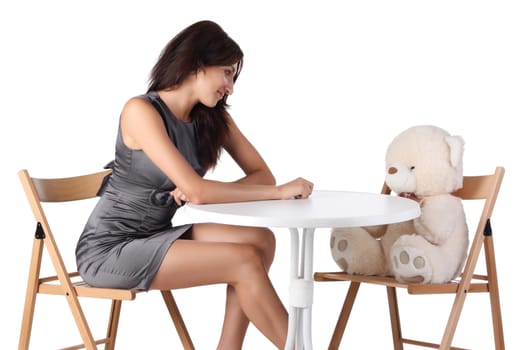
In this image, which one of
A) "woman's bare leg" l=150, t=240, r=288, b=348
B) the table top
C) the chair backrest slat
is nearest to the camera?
Answer: the table top

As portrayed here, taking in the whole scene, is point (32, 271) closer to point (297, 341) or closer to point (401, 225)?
point (297, 341)

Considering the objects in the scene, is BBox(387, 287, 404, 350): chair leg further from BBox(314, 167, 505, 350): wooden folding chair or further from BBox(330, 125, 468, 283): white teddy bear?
BBox(330, 125, 468, 283): white teddy bear

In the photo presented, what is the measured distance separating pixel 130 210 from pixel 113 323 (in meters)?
0.75

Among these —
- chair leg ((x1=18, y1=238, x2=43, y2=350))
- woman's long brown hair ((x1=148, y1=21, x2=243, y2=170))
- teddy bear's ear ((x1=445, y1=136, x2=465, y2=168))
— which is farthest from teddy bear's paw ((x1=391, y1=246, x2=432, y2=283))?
chair leg ((x1=18, y1=238, x2=43, y2=350))

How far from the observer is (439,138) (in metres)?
4.25

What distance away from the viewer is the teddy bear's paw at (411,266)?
407 cm

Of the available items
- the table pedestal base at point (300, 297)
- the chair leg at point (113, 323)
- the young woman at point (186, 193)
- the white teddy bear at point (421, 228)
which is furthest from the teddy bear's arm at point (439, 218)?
the chair leg at point (113, 323)

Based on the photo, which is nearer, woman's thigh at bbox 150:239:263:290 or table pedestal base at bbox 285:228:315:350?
table pedestal base at bbox 285:228:315:350

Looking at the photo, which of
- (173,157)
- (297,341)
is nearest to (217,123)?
(173,157)

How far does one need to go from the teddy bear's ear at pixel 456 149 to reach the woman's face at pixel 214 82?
100 centimetres

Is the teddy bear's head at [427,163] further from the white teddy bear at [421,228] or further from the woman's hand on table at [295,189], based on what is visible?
the woman's hand on table at [295,189]

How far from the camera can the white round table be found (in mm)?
3283

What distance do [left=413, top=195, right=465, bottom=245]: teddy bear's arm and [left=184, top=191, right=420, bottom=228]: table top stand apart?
314 millimetres

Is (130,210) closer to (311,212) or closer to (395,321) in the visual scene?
(311,212)
